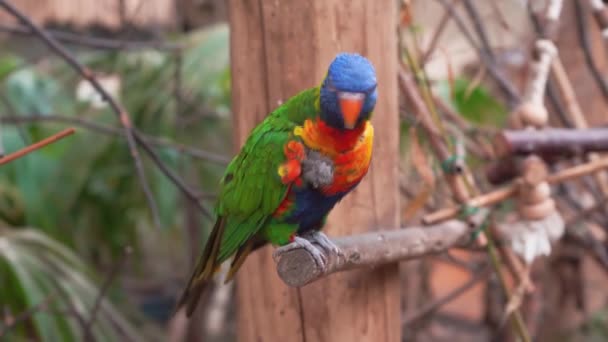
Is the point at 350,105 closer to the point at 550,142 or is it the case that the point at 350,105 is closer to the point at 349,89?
the point at 349,89

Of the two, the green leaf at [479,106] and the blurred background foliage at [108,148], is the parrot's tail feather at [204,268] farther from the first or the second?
the green leaf at [479,106]

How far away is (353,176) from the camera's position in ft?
3.51

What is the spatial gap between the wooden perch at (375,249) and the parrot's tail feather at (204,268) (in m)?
0.19

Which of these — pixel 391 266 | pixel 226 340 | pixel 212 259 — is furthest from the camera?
pixel 226 340

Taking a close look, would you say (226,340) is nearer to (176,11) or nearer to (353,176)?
(176,11)

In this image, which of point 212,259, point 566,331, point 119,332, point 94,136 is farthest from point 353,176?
point 566,331

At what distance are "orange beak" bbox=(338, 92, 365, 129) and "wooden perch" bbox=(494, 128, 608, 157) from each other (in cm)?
61

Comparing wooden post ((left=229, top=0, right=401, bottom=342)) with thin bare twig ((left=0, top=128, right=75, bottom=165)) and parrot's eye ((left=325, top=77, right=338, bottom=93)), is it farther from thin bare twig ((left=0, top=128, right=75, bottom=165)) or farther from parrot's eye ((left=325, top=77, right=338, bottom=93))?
thin bare twig ((left=0, top=128, right=75, bottom=165))

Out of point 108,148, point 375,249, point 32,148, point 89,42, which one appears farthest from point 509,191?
point 108,148

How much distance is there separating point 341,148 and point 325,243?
0.17m

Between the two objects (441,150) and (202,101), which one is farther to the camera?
(202,101)

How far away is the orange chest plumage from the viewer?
1040mm

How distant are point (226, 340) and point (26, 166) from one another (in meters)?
1.50

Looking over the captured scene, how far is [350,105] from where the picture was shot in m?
0.95
